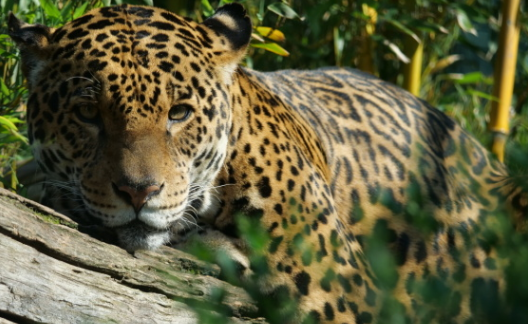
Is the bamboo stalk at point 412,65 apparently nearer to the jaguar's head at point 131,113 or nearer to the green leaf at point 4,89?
the green leaf at point 4,89

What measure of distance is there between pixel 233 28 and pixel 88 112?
1.05 metres

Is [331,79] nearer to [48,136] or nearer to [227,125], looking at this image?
[227,125]

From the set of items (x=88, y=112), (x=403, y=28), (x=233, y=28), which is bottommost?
(x=88, y=112)

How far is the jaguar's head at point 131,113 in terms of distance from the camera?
3.85 m

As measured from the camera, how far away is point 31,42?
13.8ft

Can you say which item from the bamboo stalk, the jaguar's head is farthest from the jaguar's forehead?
the bamboo stalk

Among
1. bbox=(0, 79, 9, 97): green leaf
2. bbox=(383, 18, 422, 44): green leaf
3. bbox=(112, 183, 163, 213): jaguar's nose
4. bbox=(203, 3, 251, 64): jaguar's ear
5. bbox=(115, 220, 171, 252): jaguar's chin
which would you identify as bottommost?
bbox=(0, 79, 9, 97): green leaf

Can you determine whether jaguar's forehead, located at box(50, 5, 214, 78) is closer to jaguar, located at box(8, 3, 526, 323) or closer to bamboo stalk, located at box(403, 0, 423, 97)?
jaguar, located at box(8, 3, 526, 323)

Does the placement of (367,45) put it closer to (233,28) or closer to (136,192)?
(233,28)

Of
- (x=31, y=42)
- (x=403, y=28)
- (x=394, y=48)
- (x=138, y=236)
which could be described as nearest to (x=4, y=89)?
(x=31, y=42)

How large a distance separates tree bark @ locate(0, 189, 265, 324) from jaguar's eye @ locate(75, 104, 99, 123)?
56 centimetres

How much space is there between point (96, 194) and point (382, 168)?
2.36 m

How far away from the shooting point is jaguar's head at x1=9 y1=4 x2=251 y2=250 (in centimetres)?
385

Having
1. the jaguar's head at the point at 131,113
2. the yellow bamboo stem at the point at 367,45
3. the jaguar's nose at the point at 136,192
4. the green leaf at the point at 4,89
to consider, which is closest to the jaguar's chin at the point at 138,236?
the jaguar's head at the point at 131,113
